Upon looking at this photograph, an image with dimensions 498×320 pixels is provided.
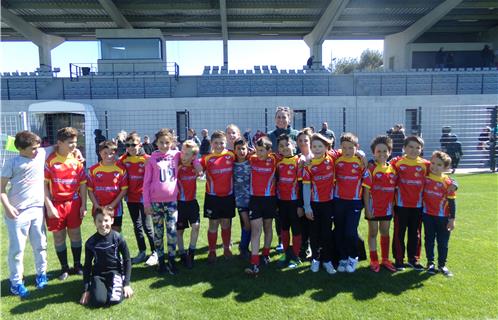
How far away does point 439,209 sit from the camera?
3947 mm

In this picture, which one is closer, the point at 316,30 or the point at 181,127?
the point at 181,127

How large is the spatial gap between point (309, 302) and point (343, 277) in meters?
0.73

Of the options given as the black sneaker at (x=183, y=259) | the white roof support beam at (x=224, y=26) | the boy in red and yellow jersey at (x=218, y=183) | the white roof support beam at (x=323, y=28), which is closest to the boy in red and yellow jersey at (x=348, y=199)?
the boy in red and yellow jersey at (x=218, y=183)

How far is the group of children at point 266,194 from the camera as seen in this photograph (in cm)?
393

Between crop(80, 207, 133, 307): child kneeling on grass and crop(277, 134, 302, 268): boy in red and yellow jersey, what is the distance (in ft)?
5.96

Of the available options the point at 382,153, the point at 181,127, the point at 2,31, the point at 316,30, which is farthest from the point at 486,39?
the point at 2,31

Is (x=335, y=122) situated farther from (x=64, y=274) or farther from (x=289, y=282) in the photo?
(x=64, y=274)

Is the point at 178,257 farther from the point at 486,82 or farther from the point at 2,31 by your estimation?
the point at 2,31

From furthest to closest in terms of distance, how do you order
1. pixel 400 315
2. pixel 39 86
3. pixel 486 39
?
pixel 486 39, pixel 39 86, pixel 400 315

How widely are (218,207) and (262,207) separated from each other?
56cm

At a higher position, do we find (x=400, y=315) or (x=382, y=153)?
(x=382, y=153)

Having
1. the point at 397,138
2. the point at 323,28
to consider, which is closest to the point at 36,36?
the point at 323,28

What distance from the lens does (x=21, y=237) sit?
11.4 ft

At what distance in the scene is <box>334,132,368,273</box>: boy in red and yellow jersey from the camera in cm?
403
